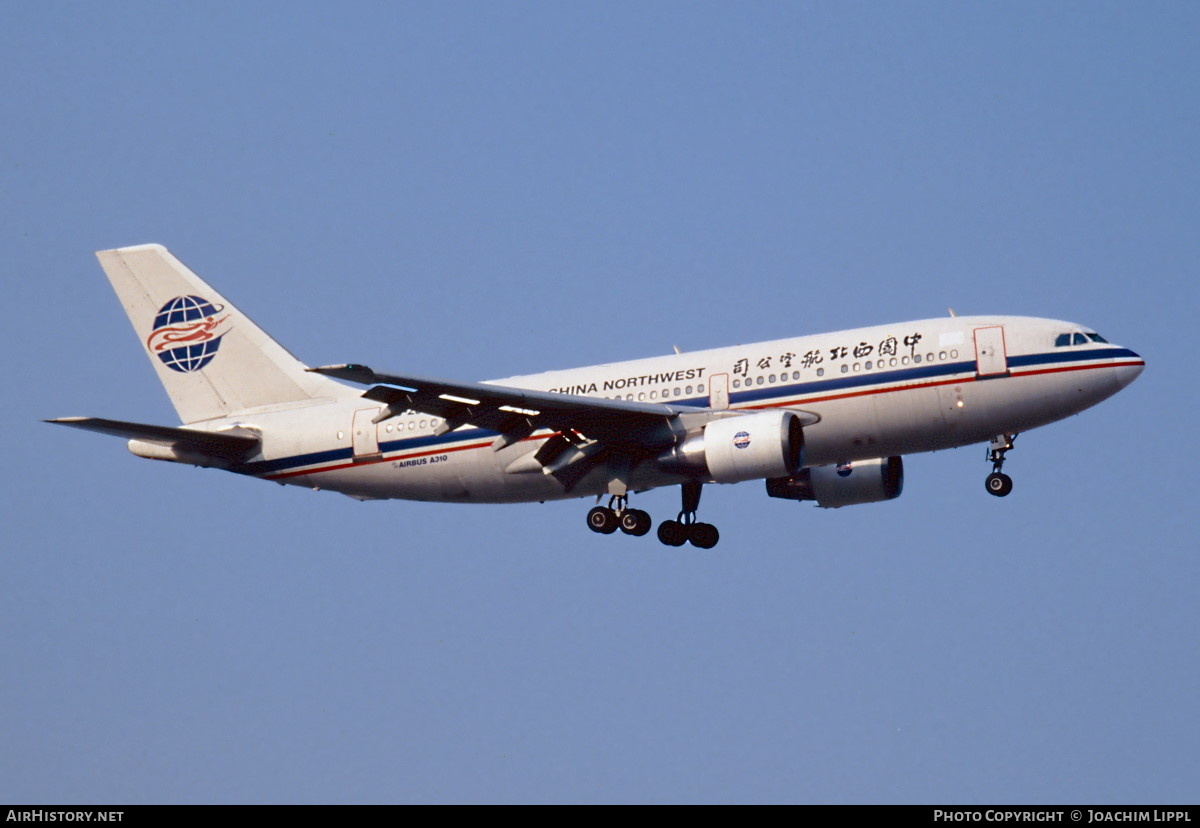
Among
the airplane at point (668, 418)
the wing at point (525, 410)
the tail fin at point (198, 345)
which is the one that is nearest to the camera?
the wing at point (525, 410)

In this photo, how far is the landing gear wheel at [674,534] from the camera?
47.6 m

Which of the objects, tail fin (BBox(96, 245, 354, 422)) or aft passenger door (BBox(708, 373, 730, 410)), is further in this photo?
tail fin (BBox(96, 245, 354, 422))

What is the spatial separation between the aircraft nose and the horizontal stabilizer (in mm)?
23145

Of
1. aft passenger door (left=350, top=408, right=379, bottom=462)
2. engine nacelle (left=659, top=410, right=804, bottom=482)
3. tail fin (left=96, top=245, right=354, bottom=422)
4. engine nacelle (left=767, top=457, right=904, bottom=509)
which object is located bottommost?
engine nacelle (left=659, top=410, right=804, bottom=482)

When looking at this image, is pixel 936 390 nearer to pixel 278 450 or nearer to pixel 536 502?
pixel 536 502

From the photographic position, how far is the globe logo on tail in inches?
2037

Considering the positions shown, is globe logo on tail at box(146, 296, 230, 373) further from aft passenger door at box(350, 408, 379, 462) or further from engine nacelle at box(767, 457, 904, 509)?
→ engine nacelle at box(767, 457, 904, 509)

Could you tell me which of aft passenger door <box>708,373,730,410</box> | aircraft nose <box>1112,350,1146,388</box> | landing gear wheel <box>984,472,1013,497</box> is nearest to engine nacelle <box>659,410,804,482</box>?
aft passenger door <box>708,373,730,410</box>

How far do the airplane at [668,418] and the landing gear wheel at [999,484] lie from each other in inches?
1.7

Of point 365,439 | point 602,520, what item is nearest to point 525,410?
point 602,520

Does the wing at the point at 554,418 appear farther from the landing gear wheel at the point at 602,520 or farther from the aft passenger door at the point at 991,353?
the aft passenger door at the point at 991,353

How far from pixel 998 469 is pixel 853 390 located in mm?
4495

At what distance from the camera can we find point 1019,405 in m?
42.4

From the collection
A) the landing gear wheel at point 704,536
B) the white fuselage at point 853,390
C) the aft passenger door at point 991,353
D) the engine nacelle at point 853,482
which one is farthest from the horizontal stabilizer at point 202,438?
the aft passenger door at point 991,353
